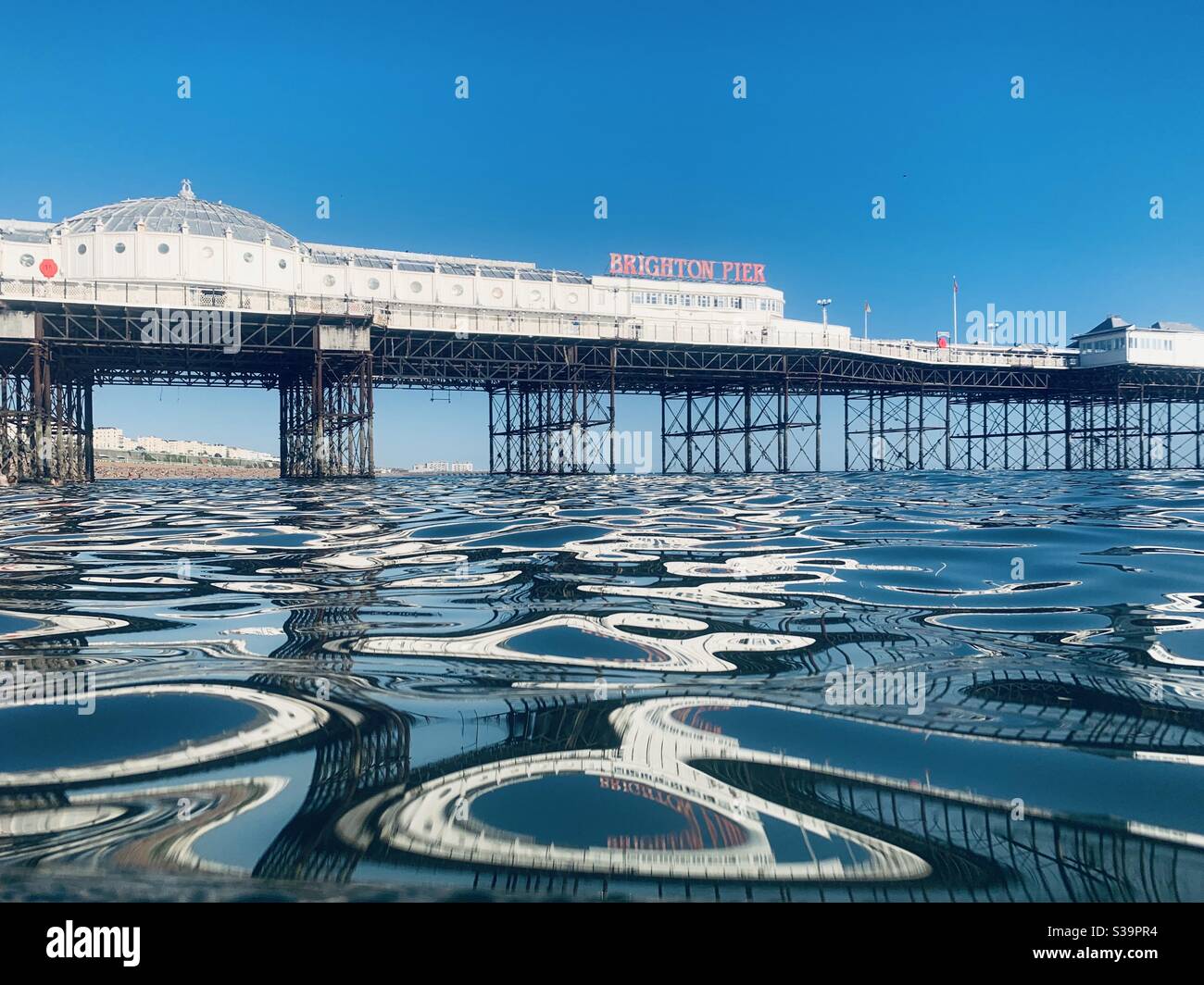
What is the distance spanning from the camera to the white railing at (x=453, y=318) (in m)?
43.2

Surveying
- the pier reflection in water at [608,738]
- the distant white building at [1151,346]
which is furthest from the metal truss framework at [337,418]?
the distant white building at [1151,346]

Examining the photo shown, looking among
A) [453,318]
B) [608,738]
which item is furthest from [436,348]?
[608,738]

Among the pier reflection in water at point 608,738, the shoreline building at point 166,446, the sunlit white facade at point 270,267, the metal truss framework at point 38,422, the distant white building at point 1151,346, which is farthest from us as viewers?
the shoreline building at point 166,446

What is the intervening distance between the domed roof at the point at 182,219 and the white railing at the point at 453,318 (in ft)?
22.2

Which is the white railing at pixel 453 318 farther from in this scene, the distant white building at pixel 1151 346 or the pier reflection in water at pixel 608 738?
the pier reflection in water at pixel 608 738

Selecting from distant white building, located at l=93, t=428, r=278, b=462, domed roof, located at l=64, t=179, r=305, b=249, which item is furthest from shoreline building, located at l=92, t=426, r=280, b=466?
domed roof, located at l=64, t=179, r=305, b=249

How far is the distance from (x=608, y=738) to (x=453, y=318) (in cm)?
5075

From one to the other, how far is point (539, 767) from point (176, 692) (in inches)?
78.3

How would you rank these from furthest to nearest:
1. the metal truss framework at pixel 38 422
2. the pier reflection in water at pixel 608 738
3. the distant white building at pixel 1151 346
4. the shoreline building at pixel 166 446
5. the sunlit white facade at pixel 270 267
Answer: the shoreline building at pixel 166 446, the distant white building at pixel 1151 346, the sunlit white facade at pixel 270 267, the metal truss framework at pixel 38 422, the pier reflection in water at pixel 608 738

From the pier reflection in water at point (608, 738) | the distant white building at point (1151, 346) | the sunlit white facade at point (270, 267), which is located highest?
the sunlit white facade at point (270, 267)

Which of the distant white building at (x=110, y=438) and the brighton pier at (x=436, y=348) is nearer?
the brighton pier at (x=436, y=348)

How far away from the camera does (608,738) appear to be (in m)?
3.32
